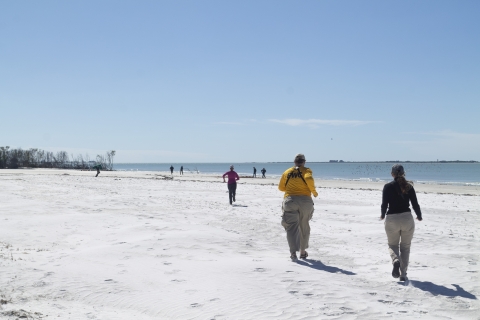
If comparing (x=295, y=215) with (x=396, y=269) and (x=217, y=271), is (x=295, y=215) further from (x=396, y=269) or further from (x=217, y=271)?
(x=396, y=269)

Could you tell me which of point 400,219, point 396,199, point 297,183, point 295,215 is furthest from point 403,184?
point 295,215

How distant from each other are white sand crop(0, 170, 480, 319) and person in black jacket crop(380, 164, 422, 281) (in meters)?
0.32

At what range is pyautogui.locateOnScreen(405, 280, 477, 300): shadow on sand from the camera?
17.9 feet

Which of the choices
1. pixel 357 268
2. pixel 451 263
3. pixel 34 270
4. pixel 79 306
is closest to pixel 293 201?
pixel 357 268

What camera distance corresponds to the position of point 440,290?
5.66 m

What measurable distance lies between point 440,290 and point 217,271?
3269 mm

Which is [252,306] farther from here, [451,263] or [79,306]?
[451,263]

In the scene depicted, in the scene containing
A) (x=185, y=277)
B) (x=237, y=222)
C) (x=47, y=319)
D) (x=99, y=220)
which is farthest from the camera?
(x=237, y=222)

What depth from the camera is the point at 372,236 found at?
1025cm

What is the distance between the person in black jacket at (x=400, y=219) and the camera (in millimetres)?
6113

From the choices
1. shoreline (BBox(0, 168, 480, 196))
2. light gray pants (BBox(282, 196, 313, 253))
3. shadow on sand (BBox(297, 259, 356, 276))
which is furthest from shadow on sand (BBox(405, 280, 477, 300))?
shoreline (BBox(0, 168, 480, 196))

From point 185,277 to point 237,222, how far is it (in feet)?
20.7

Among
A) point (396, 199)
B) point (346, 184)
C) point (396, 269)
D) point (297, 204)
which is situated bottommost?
point (346, 184)

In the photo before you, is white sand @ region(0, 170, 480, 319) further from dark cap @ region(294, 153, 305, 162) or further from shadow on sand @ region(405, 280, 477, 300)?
dark cap @ region(294, 153, 305, 162)
